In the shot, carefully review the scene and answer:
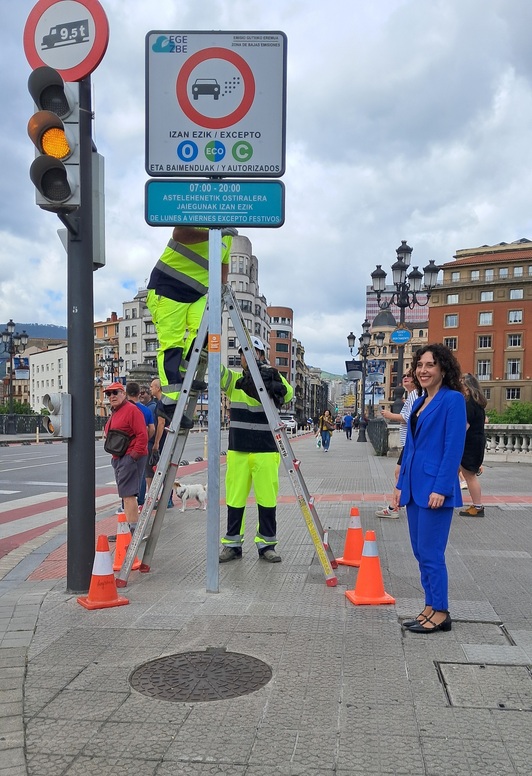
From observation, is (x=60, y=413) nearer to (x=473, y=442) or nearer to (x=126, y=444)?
(x=126, y=444)

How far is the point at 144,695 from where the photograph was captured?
341 centimetres

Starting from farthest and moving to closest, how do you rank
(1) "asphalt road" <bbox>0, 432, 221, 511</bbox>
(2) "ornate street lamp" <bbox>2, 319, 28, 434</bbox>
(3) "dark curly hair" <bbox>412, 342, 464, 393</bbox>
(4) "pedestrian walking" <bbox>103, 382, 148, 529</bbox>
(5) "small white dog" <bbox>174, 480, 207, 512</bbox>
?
(2) "ornate street lamp" <bbox>2, 319, 28, 434</bbox>, (1) "asphalt road" <bbox>0, 432, 221, 511</bbox>, (5) "small white dog" <bbox>174, 480, 207, 512</bbox>, (4) "pedestrian walking" <bbox>103, 382, 148, 529</bbox>, (3) "dark curly hair" <bbox>412, 342, 464, 393</bbox>

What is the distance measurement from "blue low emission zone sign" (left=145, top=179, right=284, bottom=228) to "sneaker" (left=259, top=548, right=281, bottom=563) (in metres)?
3.01

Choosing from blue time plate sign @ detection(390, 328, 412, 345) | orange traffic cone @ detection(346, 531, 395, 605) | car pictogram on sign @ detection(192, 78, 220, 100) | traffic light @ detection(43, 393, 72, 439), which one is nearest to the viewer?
orange traffic cone @ detection(346, 531, 395, 605)

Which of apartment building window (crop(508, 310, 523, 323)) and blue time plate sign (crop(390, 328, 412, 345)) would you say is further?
apartment building window (crop(508, 310, 523, 323))

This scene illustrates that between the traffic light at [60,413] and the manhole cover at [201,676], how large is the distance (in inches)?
82.5

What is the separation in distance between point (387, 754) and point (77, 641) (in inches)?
85.7

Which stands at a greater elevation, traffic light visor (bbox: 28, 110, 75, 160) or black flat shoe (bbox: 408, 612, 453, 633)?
traffic light visor (bbox: 28, 110, 75, 160)

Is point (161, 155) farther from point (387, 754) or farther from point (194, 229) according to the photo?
point (387, 754)

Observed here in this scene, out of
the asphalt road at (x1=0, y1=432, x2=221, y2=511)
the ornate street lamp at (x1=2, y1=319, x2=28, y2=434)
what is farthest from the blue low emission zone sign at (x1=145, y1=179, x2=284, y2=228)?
the ornate street lamp at (x1=2, y1=319, x2=28, y2=434)

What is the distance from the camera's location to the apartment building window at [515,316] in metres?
82.9

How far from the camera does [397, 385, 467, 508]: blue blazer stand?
14.2 ft

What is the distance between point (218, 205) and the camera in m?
5.05

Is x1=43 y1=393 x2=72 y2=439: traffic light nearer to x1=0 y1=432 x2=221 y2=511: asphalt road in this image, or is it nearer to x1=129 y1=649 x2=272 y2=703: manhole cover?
x1=129 y1=649 x2=272 y2=703: manhole cover
